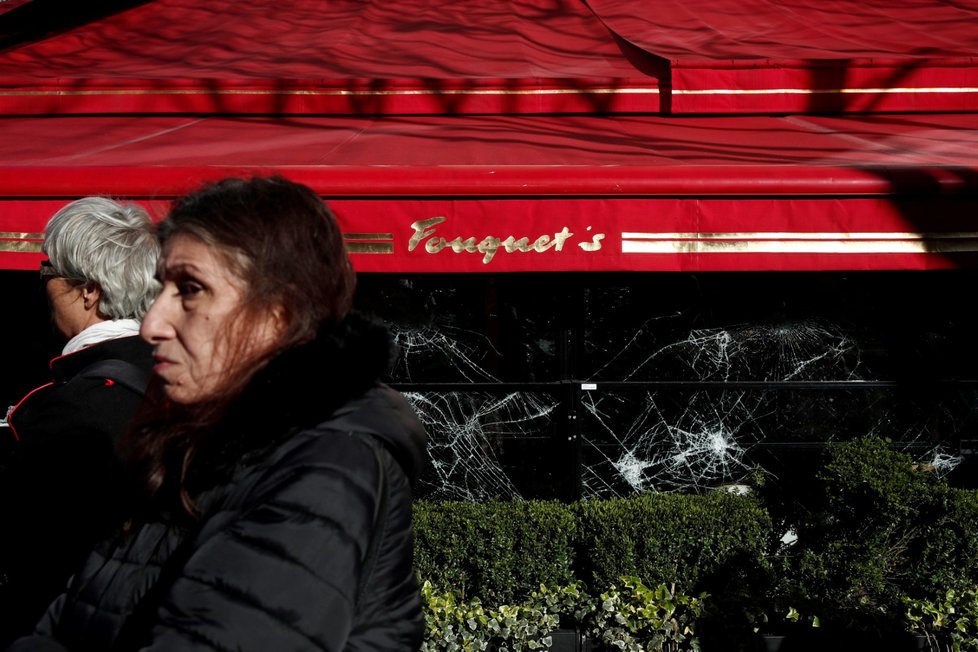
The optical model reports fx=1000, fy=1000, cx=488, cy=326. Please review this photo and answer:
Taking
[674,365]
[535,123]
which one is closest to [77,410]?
[535,123]

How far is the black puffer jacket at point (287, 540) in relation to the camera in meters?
1.19

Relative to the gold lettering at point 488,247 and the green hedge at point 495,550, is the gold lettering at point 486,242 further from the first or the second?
the green hedge at point 495,550

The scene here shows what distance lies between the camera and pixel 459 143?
408cm

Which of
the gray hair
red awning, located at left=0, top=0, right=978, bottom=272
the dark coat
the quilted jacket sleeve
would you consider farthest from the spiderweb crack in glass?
the quilted jacket sleeve

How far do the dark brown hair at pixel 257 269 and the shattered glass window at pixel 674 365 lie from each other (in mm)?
3388

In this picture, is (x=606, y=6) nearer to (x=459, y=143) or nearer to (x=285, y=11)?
(x=285, y=11)

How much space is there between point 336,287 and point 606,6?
16.7 feet

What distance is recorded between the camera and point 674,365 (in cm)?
493

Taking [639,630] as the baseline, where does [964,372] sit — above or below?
above

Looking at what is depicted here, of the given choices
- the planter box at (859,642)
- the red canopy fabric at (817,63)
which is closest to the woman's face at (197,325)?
the planter box at (859,642)

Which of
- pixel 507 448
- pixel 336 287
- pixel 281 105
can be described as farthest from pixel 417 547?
pixel 336 287

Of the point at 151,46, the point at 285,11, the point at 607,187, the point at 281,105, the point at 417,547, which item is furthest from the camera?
the point at 285,11

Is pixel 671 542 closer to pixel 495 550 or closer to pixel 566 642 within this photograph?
pixel 566 642

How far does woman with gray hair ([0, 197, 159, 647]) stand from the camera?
1.96m
